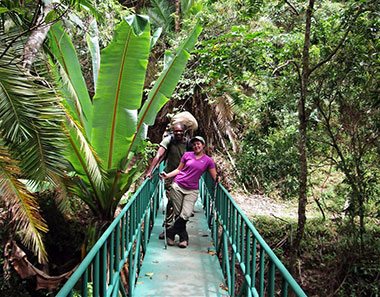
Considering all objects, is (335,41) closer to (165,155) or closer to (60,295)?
(165,155)

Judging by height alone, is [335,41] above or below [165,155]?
above

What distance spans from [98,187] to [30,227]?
1.27 m

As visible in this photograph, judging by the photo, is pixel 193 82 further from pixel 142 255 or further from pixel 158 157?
pixel 142 255

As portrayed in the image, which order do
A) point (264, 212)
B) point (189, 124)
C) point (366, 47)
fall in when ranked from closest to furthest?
1. point (366, 47)
2. point (189, 124)
3. point (264, 212)

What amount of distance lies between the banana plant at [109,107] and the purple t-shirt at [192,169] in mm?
819

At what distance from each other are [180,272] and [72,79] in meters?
3.15

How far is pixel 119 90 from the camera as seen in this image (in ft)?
16.0

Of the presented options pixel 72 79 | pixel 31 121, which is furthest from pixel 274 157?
pixel 31 121

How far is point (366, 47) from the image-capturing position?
198 inches

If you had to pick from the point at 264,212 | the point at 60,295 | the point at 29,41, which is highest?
the point at 29,41

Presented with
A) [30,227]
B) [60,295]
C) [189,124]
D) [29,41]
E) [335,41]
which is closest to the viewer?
[60,295]

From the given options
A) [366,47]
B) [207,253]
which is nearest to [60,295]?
[207,253]

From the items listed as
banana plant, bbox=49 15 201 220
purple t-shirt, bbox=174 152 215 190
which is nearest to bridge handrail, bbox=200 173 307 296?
purple t-shirt, bbox=174 152 215 190

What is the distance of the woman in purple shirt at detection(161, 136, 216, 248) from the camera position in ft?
16.7
